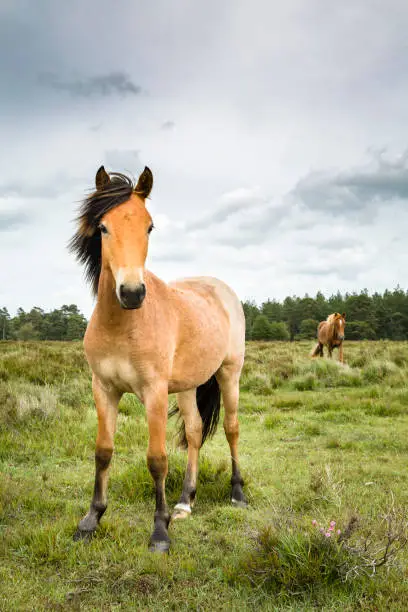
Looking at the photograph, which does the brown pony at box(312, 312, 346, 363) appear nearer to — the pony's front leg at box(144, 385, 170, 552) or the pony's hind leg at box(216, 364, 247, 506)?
the pony's hind leg at box(216, 364, 247, 506)

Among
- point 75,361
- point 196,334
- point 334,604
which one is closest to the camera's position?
point 334,604

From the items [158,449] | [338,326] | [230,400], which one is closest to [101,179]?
[158,449]

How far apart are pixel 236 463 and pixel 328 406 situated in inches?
184

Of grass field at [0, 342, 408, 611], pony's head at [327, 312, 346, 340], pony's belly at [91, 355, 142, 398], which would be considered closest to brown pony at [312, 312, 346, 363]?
pony's head at [327, 312, 346, 340]

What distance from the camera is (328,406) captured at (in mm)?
8984

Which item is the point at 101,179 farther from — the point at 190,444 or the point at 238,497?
the point at 238,497

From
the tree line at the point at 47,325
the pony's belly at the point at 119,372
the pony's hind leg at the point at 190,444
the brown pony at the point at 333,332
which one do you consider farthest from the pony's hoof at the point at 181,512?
the tree line at the point at 47,325

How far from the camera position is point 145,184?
3.65 metres

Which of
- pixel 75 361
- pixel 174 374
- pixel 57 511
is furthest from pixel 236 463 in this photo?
pixel 75 361

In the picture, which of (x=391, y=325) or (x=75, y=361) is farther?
(x=391, y=325)

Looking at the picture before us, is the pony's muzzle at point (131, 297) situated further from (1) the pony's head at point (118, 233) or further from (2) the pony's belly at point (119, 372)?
(2) the pony's belly at point (119, 372)

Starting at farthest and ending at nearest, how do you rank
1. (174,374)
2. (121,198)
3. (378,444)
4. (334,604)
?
(378,444) < (174,374) < (121,198) < (334,604)

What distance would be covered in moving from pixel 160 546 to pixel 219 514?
91 cm

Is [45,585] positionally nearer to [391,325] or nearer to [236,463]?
[236,463]
